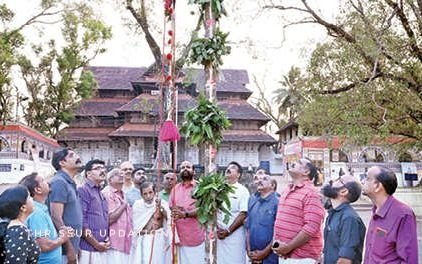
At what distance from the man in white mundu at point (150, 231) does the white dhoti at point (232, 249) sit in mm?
587

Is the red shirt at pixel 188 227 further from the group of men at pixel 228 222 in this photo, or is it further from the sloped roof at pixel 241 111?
the sloped roof at pixel 241 111

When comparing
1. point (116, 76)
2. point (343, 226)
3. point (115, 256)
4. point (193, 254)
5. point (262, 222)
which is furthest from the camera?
point (116, 76)

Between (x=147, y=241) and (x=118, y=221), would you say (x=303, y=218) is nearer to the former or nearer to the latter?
(x=147, y=241)

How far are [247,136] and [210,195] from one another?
28753 mm

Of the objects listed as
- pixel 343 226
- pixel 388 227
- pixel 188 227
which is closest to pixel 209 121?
pixel 343 226

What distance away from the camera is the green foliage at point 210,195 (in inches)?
155

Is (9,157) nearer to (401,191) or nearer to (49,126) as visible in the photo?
(49,126)

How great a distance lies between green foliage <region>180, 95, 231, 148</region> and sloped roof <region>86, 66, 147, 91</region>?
31751 mm

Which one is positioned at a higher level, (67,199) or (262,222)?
(67,199)

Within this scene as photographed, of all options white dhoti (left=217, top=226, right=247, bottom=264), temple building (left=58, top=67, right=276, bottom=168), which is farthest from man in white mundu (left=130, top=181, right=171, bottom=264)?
temple building (left=58, top=67, right=276, bottom=168)

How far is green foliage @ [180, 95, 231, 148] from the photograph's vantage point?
399cm

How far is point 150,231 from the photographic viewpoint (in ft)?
17.5

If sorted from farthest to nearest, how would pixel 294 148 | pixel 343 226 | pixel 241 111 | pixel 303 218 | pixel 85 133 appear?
pixel 85 133, pixel 241 111, pixel 294 148, pixel 303 218, pixel 343 226

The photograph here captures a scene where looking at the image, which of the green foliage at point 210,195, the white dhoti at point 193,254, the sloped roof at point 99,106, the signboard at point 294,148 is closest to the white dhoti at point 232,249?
the white dhoti at point 193,254
